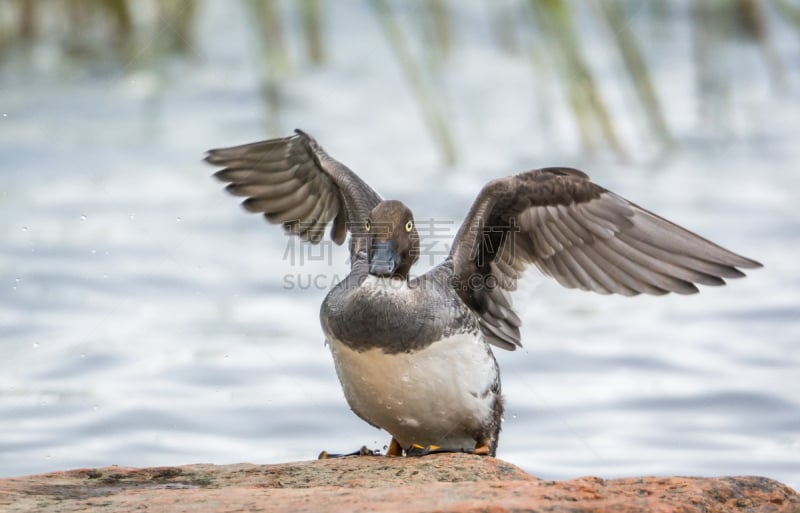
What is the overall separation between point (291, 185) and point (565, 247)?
5.82 feet

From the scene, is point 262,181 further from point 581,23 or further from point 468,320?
point 581,23

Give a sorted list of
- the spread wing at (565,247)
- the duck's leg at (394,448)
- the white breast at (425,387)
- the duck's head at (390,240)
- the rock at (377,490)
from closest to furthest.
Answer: the rock at (377,490)
the white breast at (425,387)
the duck's head at (390,240)
the duck's leg at (394,448)
the spread wing at (565,247)

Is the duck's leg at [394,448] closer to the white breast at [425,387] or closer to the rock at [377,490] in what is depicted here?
the white breast at [425,387]

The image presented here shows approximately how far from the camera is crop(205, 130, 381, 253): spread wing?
732 cm

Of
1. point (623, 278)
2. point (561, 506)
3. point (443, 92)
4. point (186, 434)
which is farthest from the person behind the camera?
point (443, 92)

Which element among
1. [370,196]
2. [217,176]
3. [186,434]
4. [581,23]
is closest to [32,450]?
[186,434]

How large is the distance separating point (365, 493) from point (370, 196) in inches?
112

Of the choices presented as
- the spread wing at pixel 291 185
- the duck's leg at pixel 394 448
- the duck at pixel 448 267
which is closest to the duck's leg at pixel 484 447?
the duck at pixel 448 267

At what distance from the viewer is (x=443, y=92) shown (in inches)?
472

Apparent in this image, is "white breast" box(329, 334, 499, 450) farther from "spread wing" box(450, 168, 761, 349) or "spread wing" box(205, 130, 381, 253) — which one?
"spread wing" box(205, 130, 381, 253)

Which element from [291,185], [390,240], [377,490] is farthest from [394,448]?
[291,185]

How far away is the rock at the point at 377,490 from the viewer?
4172mm

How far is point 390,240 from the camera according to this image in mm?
5668

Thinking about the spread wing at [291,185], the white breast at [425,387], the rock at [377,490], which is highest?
the spread wing at [291,185]
